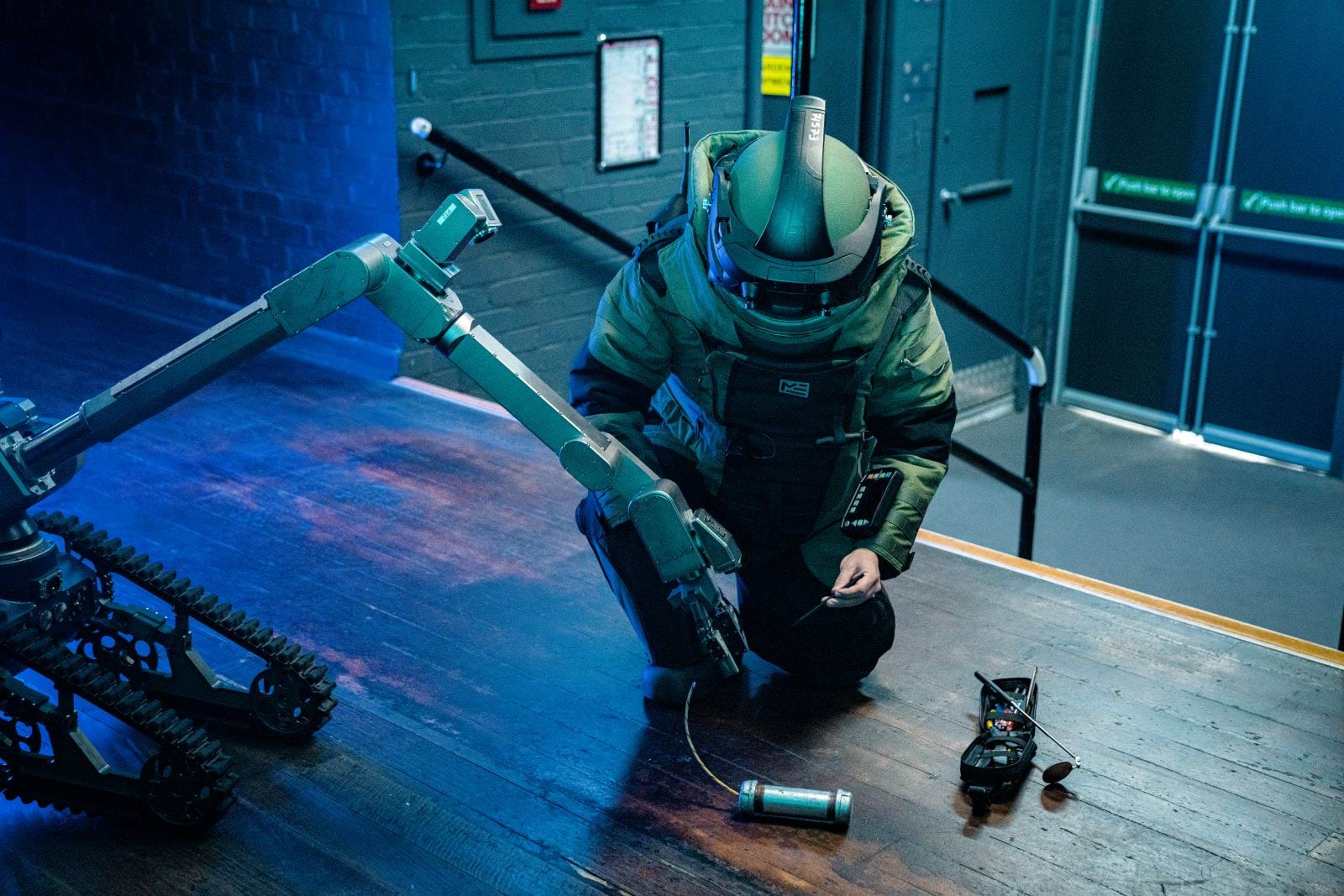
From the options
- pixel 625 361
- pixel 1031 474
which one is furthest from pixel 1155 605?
pixel 625 361

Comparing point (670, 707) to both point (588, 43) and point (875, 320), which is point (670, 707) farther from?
point (588, 43)

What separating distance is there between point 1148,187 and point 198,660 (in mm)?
5410

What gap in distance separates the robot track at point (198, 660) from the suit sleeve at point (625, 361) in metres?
0.79

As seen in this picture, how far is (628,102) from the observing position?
5.67m

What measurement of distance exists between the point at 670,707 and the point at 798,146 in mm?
1234

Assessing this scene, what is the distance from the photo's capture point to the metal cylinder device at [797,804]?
269 centimetres

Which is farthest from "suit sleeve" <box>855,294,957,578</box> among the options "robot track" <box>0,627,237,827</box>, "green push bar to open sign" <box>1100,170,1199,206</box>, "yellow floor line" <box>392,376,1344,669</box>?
"green push bar to open sign" <box>1100,170,1199,206</box>

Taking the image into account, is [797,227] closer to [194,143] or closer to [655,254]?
[655,254]

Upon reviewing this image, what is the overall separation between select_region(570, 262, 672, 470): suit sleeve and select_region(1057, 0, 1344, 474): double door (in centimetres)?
437

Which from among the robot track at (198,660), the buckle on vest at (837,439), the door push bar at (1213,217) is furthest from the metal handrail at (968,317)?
the robot track at (198,660)

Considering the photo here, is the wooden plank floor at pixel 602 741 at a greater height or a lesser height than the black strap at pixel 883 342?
lesser

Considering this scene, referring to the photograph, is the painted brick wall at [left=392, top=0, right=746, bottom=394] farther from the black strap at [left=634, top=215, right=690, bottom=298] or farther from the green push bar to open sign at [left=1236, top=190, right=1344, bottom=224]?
the green push bar to open sign at [left=1236, top=190, right=1344, bottom=224]

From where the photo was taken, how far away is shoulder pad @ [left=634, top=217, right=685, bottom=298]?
9.80 ft

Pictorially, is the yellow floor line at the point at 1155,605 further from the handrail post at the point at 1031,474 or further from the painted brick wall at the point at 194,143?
the painted brick wall at the point at 194,143
